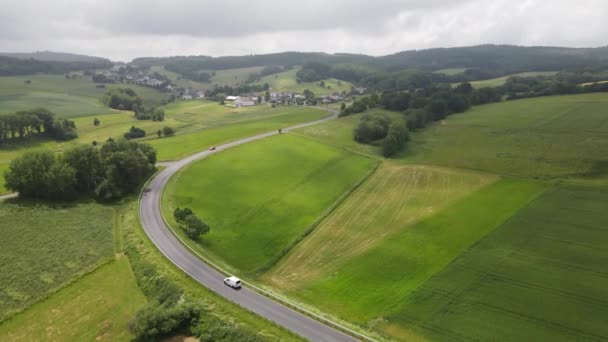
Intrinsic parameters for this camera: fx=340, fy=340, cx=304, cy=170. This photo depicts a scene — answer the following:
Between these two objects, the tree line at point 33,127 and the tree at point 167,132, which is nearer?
the tree line at point 33,127

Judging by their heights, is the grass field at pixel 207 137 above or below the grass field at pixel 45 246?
above

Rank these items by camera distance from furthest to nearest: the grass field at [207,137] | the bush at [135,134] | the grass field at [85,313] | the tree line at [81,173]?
the bush at [135,134] → the grass field at [207,137] → the tree line at [81,173] → the grass field at [85,313]

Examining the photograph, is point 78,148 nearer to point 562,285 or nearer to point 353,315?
point 353,315

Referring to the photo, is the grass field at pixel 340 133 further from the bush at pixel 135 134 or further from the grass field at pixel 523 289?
the bush at pixel 135 134

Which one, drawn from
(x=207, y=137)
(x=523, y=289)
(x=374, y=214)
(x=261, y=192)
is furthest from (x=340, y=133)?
(x=523, y=289)

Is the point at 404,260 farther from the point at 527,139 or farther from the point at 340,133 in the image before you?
the point at 340,133

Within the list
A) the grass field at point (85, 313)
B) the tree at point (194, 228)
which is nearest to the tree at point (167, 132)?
the tree at point (194, 228)
